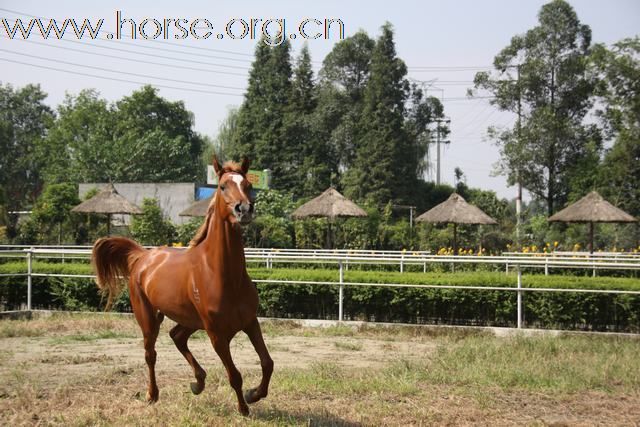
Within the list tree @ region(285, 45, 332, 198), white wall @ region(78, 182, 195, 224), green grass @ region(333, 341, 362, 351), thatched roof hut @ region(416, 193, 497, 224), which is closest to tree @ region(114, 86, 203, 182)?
tree @ region(285, 45, 332, 198)

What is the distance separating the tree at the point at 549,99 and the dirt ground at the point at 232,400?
1281 inches

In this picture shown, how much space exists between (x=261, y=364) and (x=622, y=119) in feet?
110

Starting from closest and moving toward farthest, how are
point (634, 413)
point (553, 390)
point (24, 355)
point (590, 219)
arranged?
point (634, 413) → point (553, 390) → point (24, 355) → point (590, 219)

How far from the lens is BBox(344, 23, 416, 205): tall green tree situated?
1813 inches

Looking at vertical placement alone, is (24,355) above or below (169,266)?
below

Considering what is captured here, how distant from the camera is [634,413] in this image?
261 inches

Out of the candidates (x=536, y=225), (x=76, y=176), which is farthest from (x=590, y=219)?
(x=76, y=176)

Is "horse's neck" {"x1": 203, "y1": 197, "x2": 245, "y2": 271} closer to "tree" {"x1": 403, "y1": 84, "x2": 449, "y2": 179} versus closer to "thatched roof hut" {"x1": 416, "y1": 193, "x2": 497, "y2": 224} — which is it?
"thatched roof hut" {"x1": 416, "y1": 193, "x2": 497, "y2": 224}

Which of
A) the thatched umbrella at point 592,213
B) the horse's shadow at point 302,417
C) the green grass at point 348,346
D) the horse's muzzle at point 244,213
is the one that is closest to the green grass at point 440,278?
the green grass at point 348,346

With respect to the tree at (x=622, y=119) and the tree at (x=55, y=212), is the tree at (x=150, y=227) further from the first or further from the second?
the tree at (x=622, y=119)

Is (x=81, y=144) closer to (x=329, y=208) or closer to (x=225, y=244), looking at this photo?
(x=329, y=208)

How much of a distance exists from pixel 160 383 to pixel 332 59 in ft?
158

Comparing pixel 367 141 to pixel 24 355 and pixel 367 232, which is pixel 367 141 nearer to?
pixel 367 232

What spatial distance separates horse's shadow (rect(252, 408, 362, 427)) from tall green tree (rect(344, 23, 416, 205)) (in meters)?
38.2
